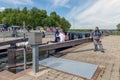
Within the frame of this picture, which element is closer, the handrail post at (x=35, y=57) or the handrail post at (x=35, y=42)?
the handrail post at (x=35, y=42)

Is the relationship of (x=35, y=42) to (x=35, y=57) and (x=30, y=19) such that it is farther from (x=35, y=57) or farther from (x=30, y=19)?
(x=30, y=19)

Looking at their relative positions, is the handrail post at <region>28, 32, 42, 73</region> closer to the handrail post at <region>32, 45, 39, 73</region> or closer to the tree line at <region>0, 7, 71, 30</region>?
the handrail post at <region>32, 45, 39, 73</region>

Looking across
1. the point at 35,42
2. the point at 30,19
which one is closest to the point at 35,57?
the point at 35,42

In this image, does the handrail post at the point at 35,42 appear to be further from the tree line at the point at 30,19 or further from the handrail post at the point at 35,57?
the tree line at the point at 30,19

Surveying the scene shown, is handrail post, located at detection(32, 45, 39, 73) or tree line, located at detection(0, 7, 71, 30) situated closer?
handrail post, located at detection(32, 45, 39, 73)

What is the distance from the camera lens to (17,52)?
6047mm

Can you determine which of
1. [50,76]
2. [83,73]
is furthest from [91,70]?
[50,76]

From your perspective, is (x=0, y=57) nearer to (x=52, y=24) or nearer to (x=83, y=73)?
(x=83, y=73)

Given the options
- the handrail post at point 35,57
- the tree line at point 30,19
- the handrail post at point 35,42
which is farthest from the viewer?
the tree line at point 30,19

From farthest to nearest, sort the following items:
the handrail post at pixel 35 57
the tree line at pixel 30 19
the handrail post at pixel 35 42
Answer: the tree line at pixel 30 19 < the handrail post at pixel 35 57 < the handrail post at pixel 35 42

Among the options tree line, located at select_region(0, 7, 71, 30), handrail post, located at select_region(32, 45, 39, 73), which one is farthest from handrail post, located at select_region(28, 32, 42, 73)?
tree line, located at select_region(0, 7, 71, 30)

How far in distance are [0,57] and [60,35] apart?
16.4 ft

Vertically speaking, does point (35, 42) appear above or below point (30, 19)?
below

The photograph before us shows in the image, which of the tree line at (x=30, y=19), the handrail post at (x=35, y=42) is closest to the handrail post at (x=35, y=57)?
the handrail post at (x=35, y=42)
